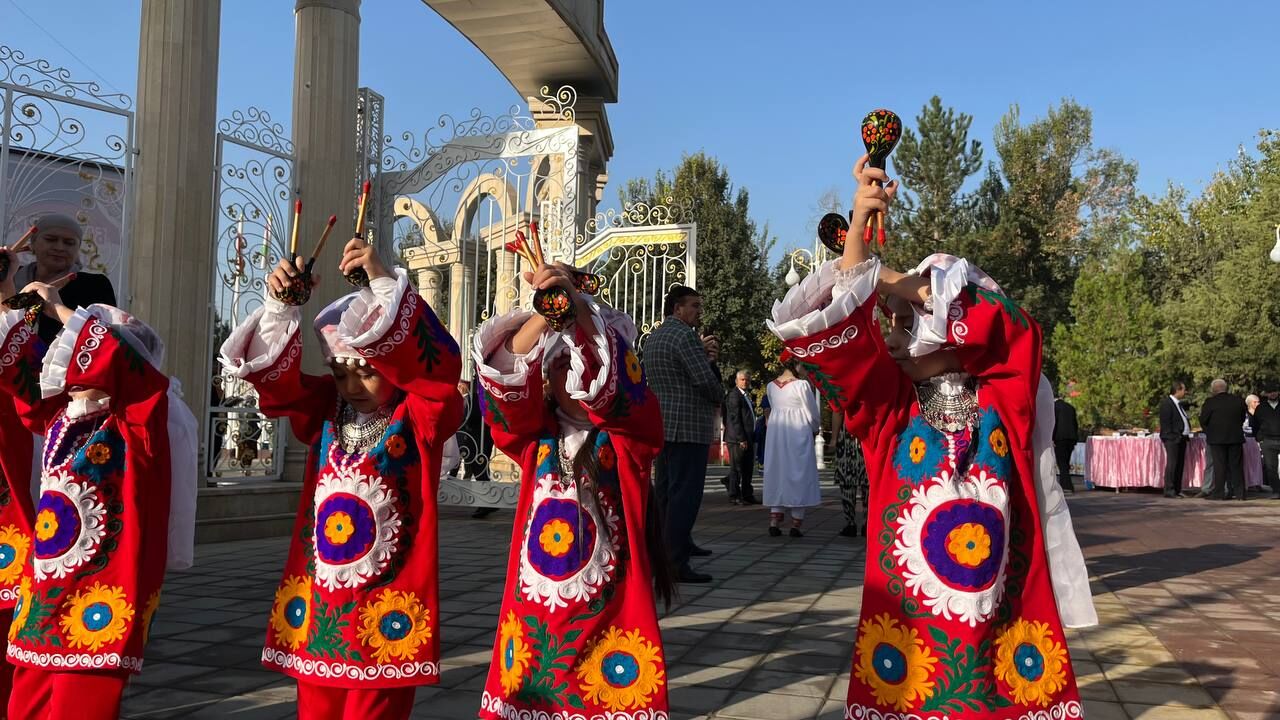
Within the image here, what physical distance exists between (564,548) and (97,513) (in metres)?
1.46

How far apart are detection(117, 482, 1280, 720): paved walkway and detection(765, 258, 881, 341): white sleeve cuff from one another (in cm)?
169

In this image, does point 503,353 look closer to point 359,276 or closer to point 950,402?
point 359,276

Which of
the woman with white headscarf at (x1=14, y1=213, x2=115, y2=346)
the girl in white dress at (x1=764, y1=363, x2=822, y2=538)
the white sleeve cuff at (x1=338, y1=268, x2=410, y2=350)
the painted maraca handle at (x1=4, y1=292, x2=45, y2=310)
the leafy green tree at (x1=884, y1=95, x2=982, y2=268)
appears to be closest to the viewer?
the white sleeve cuff at (x1=338, y1=268, x2=410, y2=350)

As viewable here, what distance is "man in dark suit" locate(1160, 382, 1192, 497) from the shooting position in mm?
15352

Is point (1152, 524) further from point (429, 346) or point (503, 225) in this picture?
point (429, 346)

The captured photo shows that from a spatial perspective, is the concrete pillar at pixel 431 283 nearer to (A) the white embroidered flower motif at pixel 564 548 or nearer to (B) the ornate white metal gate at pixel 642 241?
(B) the ornate white metal gate at pixel 642 241

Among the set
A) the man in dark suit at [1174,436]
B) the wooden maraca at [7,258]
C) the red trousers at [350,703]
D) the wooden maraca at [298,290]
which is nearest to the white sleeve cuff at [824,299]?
the wooden maraca at [298,290]

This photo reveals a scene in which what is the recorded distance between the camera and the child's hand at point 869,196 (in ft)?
7.83

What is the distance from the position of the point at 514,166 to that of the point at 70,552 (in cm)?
653

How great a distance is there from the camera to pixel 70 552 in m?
2.89

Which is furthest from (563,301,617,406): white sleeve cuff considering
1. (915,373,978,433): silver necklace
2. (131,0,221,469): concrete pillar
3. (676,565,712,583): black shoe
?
Answer: (131,0,221,469): concrete pillar

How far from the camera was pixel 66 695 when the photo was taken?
283cm

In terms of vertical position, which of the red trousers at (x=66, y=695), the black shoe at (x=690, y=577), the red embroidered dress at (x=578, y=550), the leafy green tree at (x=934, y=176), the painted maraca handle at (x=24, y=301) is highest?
the leafy green tree at (x=934, y=176)

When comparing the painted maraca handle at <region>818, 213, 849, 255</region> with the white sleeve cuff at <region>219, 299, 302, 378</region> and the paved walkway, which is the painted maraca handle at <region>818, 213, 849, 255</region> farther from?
the paved walkway
